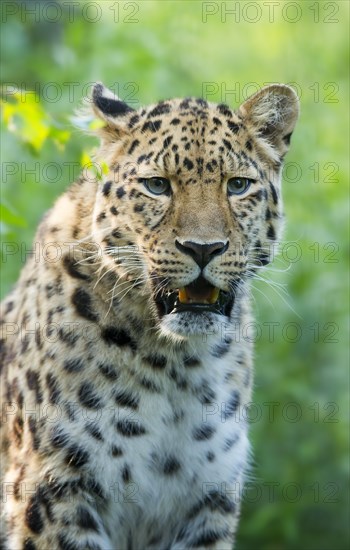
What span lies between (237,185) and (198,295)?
67cm

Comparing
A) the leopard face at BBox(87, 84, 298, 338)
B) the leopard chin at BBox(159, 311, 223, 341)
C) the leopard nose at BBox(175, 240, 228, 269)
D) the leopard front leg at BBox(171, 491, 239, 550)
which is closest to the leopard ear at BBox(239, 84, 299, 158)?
the leopard face at BBox(87, 84, 298, 338)

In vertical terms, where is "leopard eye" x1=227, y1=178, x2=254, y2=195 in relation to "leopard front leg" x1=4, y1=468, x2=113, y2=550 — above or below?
above

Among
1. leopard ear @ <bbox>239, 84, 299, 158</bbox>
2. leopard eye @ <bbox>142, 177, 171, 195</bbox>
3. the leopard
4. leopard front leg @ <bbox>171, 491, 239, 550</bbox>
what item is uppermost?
leopard ear @ <bbox>239, 84, 299, 158</bbox>

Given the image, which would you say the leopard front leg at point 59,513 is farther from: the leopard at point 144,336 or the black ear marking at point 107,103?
the black ear marking at point 107,103

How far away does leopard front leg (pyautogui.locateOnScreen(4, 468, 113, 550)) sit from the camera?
6.62m

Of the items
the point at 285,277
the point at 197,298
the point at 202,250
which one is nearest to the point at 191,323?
the point at 197,298

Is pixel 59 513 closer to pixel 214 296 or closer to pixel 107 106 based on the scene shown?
pixel 214 296

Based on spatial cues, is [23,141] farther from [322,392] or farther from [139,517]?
[322,392]

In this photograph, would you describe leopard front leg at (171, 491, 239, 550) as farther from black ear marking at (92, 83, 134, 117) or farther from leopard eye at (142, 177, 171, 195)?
black ear marking at (92, 83, 134, 117)

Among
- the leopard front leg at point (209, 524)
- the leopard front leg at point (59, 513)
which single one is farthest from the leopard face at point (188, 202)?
the leopard front leg at point (209, 524)

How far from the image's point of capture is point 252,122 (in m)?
6.96

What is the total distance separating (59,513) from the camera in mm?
6641

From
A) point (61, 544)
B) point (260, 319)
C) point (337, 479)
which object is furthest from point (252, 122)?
point (337, 479)

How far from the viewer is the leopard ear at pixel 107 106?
270 inches
